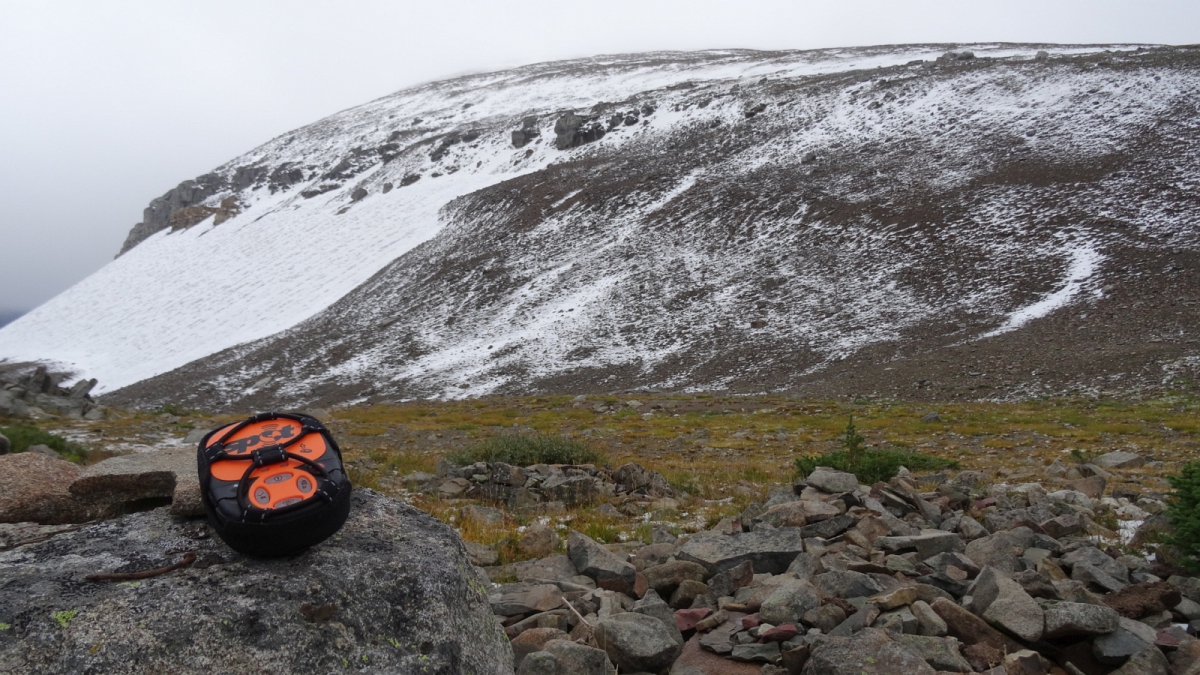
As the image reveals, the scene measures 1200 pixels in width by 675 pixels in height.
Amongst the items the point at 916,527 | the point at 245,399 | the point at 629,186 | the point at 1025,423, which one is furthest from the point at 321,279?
the point at 916,527

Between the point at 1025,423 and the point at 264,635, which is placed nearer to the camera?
the point at 264,635

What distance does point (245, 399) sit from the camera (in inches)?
1724

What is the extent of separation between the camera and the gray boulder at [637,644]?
13.6 ft

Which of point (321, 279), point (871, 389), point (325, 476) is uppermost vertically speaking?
point (325, 476)

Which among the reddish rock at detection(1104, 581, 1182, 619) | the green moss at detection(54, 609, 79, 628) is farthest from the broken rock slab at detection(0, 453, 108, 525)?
the reddish rock at detection(1104, 581, 1182, 619)

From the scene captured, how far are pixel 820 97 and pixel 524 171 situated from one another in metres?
32.2

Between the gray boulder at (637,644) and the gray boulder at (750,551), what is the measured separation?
1.40m

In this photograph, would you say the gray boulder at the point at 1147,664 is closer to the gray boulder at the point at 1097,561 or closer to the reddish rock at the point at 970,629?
the reddish rock at the point at 970,629

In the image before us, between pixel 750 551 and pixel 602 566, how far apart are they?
1.22 meters

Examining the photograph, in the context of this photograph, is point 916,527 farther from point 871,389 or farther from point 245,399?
point 245,399

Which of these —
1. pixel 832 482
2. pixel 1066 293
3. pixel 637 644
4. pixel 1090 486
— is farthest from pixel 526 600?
pixel 1066 293

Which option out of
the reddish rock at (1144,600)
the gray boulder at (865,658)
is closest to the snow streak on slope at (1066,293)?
the reddish rock at (1144,600)

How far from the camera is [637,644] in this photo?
4.20m

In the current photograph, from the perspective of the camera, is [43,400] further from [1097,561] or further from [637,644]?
[1097,561]
